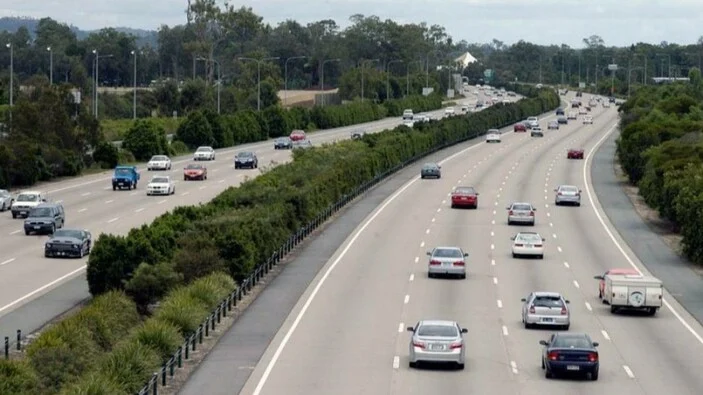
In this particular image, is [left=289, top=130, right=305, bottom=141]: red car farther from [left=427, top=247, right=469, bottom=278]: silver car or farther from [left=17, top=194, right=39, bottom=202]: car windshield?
[left=427, top=247, right=469, bottom=278]: silver car

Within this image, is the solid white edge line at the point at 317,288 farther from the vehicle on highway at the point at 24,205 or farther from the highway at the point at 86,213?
the vehicle on highway at the point at 24,205

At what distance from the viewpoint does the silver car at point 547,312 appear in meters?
43.5

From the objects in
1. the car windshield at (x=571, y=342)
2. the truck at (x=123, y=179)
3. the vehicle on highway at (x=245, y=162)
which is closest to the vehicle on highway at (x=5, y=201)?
the truck at (x=123, y=179)

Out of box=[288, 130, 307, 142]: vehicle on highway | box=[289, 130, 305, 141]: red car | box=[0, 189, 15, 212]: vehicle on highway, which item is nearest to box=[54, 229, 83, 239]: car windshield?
box=[0, 189, 15, 212]: vehicle on highway

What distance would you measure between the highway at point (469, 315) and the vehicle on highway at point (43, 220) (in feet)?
45.7

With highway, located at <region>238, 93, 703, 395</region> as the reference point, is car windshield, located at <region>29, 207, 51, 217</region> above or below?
above

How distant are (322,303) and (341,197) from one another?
3383cm

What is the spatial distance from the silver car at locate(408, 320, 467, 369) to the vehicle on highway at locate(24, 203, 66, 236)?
121 feet

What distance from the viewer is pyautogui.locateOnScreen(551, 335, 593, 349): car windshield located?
116 ft

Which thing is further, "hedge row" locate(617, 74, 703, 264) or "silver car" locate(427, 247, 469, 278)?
"hedge row" locate(617, 74, 703, 264)

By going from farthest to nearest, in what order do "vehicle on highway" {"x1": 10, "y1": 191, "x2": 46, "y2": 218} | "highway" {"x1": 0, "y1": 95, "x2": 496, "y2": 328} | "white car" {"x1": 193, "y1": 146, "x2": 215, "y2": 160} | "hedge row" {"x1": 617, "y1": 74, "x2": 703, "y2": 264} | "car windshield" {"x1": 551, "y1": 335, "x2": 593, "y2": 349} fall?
1. "white car" {"x1": 193, "y1": 146, "x2": 215, "y2": 160}
2. "vehicle on highway" {"x1": 10, "y1": 191, "x2": 46, "y2": 218}
3. "hedge row" {"x1": 617, "y1": 74, "x2": 703, "y2": 264}
4. "highway" {"x1": 0, "y1": 95, "x2": 496, "y2": 328}
5. "car windshield" {"x1": 551, "y1": 335, "x2": 593, "y2": 349}

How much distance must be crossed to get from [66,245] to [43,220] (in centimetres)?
832

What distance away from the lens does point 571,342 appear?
3547 centimetres

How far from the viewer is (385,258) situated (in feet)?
201
